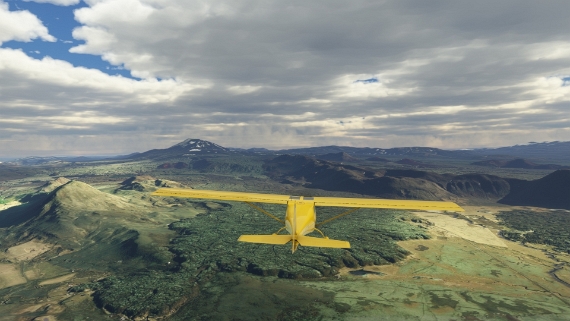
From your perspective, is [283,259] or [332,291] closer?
[332,291]

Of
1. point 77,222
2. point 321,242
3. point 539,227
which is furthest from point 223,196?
point 539,227

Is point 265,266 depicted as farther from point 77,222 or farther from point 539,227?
point 539,227

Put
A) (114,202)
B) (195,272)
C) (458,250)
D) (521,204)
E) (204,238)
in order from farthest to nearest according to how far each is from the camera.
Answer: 1. (521,204)
2. (114,202)
3. (204,238)
4. (458,250)
5. (195,272)

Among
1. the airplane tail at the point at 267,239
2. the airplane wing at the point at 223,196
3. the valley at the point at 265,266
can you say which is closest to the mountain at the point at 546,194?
the valley at the point at 265,266

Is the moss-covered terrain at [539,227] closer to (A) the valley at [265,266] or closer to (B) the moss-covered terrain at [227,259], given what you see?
(A) the valley at [265,266]

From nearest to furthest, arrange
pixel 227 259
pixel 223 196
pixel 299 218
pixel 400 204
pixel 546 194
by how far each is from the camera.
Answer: pixel 299 218 < pixel 400 204 < pixel 223 196 < pixel 227 259 < pixel 546 194

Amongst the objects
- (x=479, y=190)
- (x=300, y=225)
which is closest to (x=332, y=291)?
(x=300, y=225)

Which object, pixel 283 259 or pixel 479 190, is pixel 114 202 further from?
pixel 479 190
